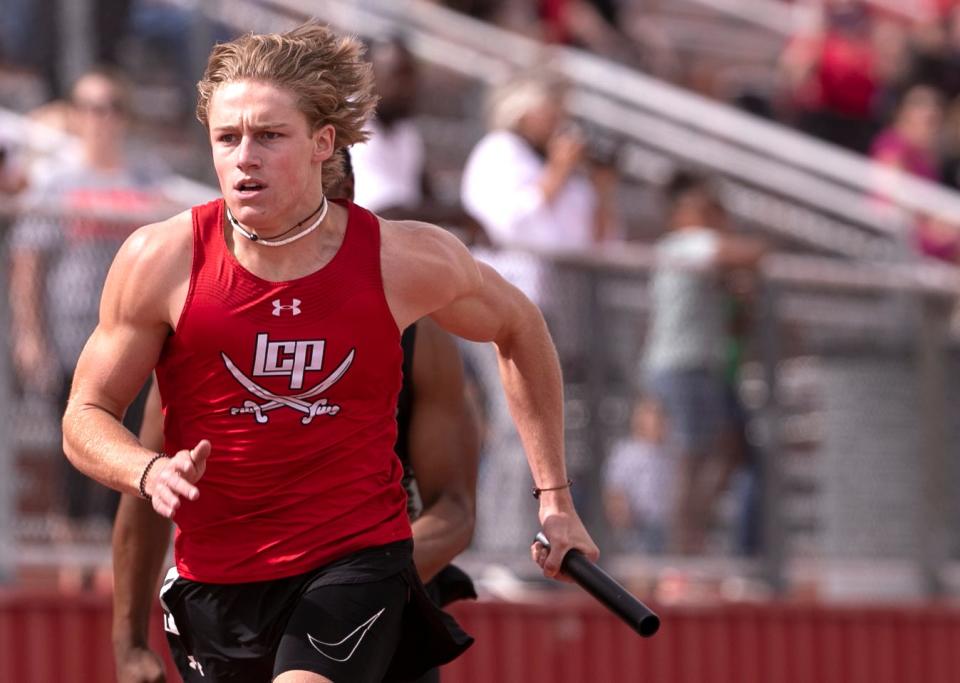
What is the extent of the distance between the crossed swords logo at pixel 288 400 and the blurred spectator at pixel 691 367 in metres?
5.16

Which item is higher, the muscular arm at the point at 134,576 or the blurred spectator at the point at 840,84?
the blurred spectator at the point at 840,84

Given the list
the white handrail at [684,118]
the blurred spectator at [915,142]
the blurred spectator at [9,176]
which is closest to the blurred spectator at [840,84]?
the blurred spectator at [915,142]

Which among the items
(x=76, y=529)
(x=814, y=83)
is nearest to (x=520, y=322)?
(x=76, y=529)

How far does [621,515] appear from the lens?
32.3 ft

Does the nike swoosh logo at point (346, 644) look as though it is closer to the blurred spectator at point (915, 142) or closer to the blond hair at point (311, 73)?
the blond hair at point (311, 73)

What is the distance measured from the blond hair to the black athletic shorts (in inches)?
40.2

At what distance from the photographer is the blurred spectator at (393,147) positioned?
9797mm

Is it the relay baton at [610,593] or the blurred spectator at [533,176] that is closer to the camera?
the relay baton at [610,593]

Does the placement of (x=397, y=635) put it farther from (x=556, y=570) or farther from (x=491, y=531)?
(x=491, y=531)

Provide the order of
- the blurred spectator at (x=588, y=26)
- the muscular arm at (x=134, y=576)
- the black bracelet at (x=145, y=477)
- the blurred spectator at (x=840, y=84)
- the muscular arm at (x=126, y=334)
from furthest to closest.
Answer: the blurred spectator at (x=840, y=84) < the blurred spectator at (x=588, y=26) < the muscular arm at (x=134, y=576) < the muscular arm at (x=126, y=334) < the black bracelet at (x=145, y=477)

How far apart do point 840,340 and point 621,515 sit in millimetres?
1793

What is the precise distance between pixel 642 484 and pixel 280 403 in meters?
5.29

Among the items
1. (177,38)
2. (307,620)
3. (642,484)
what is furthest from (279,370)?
(177,38)

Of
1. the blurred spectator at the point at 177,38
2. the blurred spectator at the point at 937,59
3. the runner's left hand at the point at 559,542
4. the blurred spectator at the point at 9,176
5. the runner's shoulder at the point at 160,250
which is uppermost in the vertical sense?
the blurred spectator at the point at 937,59
